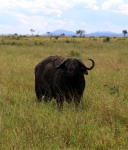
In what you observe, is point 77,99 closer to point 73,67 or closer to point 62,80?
point 62,80

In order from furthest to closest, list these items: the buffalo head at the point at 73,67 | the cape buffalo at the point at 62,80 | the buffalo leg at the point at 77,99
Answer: the buffalo leg at the point at 77,99
the cape buffalo at the point at 62,80
the buffalo head at the point at 73,67

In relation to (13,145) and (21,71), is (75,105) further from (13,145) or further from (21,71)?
(21,71)

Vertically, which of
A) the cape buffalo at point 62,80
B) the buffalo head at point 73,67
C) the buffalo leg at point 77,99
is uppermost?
the buffalo head at point 73,67

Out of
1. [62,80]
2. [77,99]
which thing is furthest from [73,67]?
[77,99]

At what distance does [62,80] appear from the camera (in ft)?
21.6

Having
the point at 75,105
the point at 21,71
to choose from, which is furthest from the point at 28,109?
the point at 21,71

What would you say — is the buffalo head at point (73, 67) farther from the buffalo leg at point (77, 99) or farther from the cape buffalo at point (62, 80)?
the buffalo leg at point (77, 99)

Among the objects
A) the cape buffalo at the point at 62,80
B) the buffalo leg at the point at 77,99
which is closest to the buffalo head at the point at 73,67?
the cape buffalo at the point at 62,80

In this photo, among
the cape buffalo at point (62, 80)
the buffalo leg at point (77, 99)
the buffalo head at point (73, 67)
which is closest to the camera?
the buffalo head at point (73, 67)

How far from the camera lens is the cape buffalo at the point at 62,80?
6258 mm

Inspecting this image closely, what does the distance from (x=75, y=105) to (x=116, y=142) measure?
6.20 ft

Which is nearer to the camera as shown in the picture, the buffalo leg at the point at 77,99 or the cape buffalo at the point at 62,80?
the cape buffalo at the point at 62,80

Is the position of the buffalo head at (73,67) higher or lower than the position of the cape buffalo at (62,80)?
higher

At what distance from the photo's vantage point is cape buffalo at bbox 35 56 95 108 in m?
6.26
